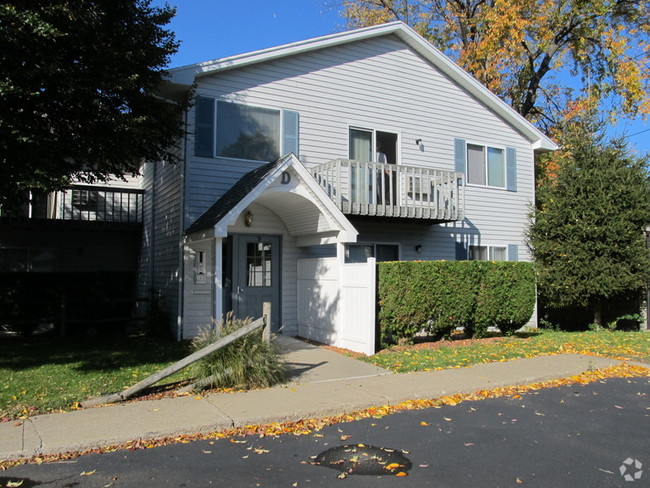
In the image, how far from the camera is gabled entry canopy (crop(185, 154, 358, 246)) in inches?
366

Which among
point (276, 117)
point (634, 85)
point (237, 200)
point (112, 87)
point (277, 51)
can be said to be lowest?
point (237, 200)

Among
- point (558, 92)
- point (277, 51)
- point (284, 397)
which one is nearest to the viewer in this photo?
point (284, 397)

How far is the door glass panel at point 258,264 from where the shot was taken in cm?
1179

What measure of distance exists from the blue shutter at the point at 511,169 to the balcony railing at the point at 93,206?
10.8m

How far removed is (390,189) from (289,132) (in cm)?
273

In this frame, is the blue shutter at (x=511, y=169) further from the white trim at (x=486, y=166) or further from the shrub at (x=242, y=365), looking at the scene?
the shrub at (x=242, y=365)

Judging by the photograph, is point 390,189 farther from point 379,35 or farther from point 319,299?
point 379,35

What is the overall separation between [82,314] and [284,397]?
7.20 metres

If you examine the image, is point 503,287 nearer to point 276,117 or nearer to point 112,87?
point 276,117

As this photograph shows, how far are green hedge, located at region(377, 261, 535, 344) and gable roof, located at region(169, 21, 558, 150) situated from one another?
559 cm

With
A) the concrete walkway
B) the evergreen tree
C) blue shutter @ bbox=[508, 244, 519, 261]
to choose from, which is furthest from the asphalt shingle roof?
the evergreen tree

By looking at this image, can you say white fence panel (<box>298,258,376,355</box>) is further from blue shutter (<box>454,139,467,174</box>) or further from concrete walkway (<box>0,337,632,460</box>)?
blue shutter (<box>454,139,467,174</box>)

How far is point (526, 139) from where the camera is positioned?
16.5 meters

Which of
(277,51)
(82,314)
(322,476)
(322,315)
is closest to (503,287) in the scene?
(322,315)
